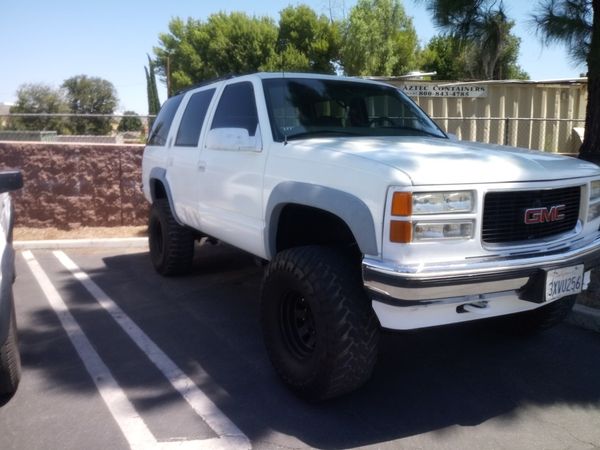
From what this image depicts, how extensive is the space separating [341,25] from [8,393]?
3128cm

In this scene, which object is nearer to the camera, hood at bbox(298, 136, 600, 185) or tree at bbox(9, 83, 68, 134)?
hood at bbox(298, 136, 600, 185)

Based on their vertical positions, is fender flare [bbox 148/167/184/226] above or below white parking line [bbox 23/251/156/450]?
above

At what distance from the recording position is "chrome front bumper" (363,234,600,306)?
2.72m

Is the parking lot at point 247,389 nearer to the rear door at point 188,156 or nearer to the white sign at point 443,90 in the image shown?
the rear door at point 188,156

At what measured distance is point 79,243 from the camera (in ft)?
26.0

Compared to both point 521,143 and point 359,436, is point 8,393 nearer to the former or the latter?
point 359,436

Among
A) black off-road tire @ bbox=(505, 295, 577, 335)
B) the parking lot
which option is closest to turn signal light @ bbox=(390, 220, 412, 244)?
the parking lot

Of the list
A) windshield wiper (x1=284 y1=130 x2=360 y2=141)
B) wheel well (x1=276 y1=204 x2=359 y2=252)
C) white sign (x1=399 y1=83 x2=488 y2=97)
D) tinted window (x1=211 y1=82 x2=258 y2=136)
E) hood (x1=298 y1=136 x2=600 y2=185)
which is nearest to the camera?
hood (x1=298 y1=136 x2=600 y2=185)

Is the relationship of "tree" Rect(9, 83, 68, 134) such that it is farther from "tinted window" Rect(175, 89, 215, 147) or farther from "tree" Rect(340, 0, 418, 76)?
"tinted window" Rect(175, 89, 215, 147)

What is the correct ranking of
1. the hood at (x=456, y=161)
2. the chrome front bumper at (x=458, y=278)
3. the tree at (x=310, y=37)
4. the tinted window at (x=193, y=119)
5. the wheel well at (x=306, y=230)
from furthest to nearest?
the tree at (x=310, y=37) → the tinted window at (x=193, y=119) → the wheel well at (x=306, y=230) → the hood at (x=456, y=161) → the chrome front bumper at (x=458, y=278)

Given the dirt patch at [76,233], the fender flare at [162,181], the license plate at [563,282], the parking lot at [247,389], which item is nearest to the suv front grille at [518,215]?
the license plate at [563,282]

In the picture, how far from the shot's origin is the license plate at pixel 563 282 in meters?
3.01

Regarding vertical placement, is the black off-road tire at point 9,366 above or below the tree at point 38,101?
below

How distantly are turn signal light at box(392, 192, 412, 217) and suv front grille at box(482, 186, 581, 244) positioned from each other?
0.48 meters
